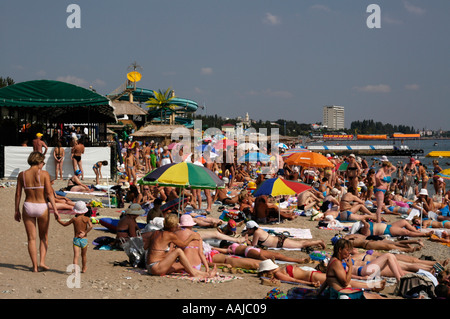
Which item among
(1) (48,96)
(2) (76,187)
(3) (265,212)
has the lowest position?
(3) (265,212)

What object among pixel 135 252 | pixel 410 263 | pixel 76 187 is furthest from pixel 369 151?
pixel 135 252

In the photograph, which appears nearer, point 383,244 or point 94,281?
point 94,281

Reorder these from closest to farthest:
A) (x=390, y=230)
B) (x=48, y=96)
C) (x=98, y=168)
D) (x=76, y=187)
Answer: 1. (x=390, y=230)
2. (x=76, y=187)
3. (x=98, y=168)
4. (x=48, y=96)

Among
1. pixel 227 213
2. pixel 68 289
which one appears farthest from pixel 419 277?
pixel 227 213

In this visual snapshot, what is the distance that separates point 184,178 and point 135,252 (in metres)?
2.02

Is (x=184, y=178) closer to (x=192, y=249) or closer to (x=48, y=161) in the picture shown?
(x=192, y=249)

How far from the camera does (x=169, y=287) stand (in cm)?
602

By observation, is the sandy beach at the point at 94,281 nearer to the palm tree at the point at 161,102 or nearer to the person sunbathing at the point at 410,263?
Result: the person sunbathing at the point at 410,263

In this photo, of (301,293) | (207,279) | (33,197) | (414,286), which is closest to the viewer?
(301,293)

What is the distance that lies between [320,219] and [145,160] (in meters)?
11.4

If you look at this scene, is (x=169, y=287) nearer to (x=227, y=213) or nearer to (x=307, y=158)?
(x=227, y=213)

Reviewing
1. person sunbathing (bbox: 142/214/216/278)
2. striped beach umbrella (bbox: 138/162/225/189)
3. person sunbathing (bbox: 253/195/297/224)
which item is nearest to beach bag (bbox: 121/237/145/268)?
person sunbathing (bbox: 142/214/216/278)

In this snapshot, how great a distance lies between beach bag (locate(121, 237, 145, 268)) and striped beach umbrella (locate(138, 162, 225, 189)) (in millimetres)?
1788

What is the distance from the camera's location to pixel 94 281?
19.8 feet
